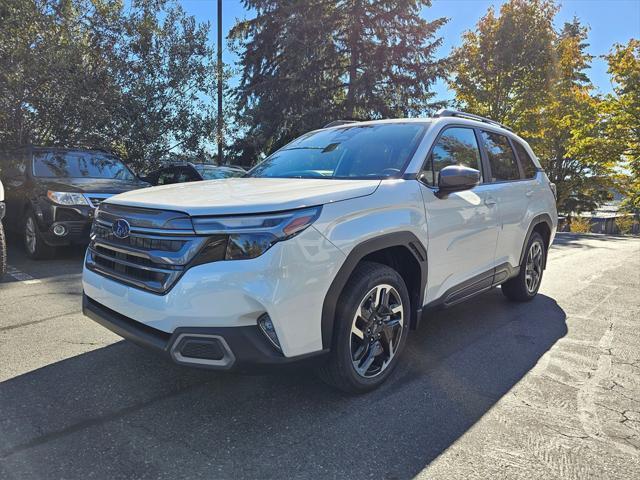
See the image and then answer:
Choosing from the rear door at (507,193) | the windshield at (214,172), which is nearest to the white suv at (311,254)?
the rear door at (507,193)

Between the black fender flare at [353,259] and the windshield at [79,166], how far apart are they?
5.87 metres

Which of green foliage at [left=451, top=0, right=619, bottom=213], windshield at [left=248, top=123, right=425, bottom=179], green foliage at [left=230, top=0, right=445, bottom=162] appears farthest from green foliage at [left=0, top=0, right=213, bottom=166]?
green foliage at [left=451, top=0, right=619, bottom=213]

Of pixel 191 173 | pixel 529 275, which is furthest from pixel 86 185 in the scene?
pixel 529 275

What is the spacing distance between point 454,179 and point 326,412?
169cm

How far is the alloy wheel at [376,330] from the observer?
2723mm

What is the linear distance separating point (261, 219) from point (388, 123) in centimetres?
195

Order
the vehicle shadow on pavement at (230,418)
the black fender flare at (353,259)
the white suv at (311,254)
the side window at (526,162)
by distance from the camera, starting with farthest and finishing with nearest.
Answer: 1. the side window at (526,162)
2. the black fender flare at (353,259)
3. the white suv at (311,254)
4. the vehicle shadow on pavement at (230,418)

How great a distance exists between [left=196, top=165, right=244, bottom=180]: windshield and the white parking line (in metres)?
3.93

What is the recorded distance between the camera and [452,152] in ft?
12.0

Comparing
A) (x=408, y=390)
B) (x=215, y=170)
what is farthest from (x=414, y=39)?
(x=408, y=390)

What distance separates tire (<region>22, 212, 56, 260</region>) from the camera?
20.6ft

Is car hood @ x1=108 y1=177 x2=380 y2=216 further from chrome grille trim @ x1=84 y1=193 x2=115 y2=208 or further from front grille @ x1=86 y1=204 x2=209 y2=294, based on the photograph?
chrome grille trim @ x1=84 y1=193 x2=115 y2=208

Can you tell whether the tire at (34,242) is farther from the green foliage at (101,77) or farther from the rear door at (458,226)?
the rear door at (458,226)

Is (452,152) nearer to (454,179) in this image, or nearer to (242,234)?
(454,179)
